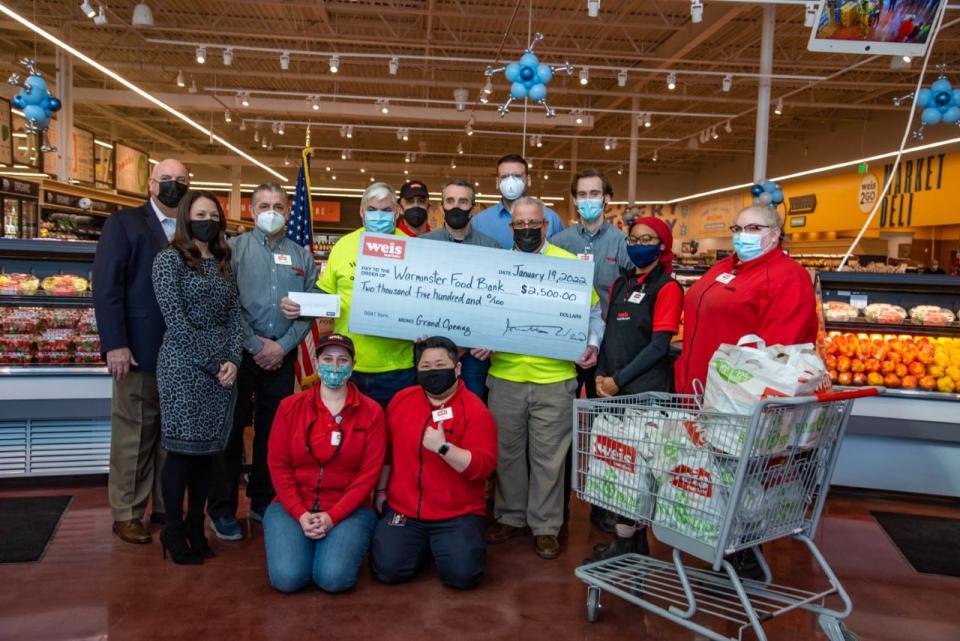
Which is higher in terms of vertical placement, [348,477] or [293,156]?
[293,156]

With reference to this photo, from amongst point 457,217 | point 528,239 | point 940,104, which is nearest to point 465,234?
point 457,217

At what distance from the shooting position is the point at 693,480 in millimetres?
2588

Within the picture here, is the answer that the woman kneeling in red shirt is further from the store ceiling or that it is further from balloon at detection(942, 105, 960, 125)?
the store ceiling

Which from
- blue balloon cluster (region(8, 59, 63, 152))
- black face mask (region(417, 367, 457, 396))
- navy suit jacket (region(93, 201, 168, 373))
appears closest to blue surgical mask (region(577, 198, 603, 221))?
black face mask (region(417, 367, 457, 396))

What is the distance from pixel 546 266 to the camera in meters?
3.68

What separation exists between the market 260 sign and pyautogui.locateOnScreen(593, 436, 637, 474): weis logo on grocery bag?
14.4 metres

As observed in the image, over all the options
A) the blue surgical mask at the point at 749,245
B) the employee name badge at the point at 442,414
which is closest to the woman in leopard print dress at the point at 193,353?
the employee name badge at the point at 442,414

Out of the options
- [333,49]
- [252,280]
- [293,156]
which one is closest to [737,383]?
[252,280]

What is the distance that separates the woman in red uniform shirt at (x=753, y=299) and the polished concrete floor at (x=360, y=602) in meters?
1.11

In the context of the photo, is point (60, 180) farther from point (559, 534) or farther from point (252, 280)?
point (559, 534)

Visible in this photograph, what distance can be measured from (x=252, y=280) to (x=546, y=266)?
4.88 feet

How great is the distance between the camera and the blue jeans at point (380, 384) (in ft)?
12.3

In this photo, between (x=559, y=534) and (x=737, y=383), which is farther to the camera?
(x=559, y=534)

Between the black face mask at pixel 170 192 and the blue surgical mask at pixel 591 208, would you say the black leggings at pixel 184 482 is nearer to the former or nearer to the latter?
the black face mask at pixel 170 192
